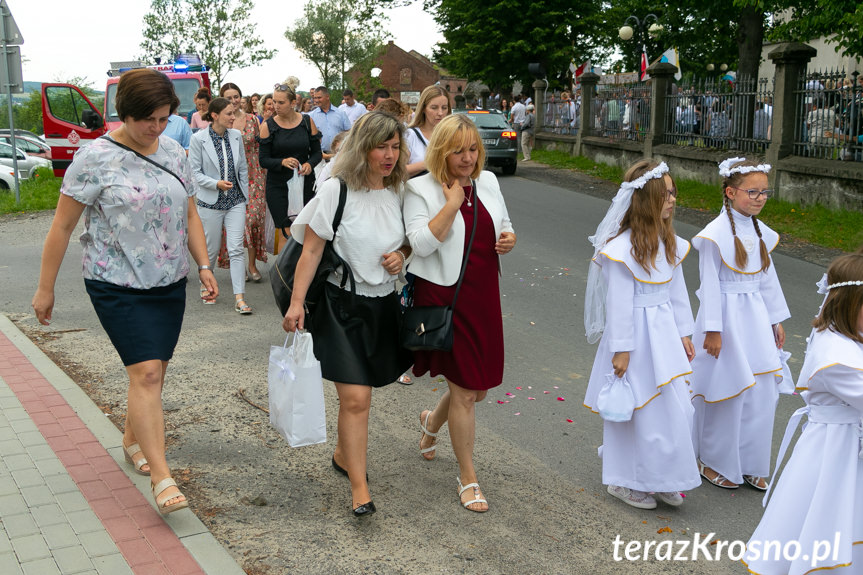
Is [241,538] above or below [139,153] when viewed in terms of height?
below

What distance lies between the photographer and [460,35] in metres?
43.0

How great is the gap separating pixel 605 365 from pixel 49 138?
2301 centimetres

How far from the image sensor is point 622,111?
77.8 ft

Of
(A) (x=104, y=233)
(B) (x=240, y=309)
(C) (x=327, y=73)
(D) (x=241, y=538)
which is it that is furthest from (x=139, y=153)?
(C) (x=327, y=73)

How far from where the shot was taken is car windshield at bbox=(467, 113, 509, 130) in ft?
73.6

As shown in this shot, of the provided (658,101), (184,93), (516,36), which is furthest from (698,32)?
(184,93)

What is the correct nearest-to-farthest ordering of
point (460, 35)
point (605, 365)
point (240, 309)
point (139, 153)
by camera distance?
point (139, 153) → point (605, 365) → point (240, 309) → point (460, 35)

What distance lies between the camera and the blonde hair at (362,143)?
163 inches

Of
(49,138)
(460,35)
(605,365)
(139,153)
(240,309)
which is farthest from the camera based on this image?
(460,35)

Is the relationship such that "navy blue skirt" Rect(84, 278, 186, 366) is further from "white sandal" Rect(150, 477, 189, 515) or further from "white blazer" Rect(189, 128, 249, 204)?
"white blazer" Rect(189, 128, 249, 204)

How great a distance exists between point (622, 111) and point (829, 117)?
31.1ft

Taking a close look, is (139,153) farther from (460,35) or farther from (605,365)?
(460,35)

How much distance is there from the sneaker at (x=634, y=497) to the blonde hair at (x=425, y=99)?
9.14ft

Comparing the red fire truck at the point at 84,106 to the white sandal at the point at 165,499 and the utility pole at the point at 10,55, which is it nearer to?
the utility pole at the point at 10,55
